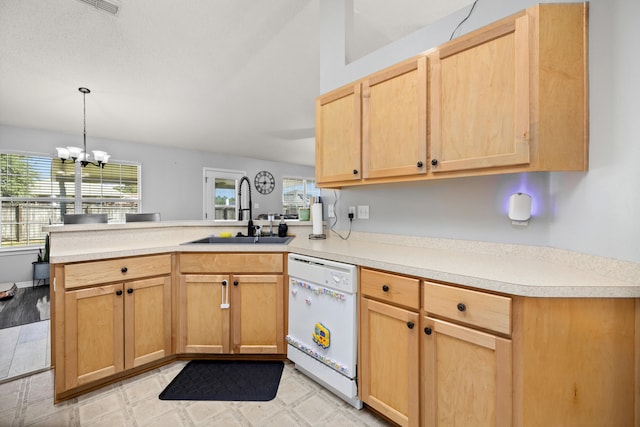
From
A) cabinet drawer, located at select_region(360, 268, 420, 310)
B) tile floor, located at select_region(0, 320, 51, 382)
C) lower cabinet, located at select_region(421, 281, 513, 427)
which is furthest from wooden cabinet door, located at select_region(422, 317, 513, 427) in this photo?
tile floor, located at select_region(0, 320, 51, 382)

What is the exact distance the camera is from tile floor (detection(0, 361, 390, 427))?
1.46 metres

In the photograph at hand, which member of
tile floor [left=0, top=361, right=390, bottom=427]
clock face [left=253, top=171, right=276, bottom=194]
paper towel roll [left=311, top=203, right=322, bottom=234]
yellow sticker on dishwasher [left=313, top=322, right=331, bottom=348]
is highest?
clock face [left=253, top=171, right=276, bottom=194]

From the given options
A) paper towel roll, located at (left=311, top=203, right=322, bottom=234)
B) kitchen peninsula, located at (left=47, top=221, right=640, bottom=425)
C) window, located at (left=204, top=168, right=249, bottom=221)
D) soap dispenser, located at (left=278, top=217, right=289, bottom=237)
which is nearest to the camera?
kitchen peninsula, located at (left=47, top=221, right=640, bottom=425)

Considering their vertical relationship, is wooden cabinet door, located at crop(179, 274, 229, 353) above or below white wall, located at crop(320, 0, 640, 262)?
below

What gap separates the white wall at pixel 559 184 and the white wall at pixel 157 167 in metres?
4.95

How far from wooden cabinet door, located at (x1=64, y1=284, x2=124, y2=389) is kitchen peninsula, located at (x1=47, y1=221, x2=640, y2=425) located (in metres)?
0.02

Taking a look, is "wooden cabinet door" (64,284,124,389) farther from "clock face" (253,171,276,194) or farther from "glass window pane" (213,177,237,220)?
"clock face" (253,171,276,194)

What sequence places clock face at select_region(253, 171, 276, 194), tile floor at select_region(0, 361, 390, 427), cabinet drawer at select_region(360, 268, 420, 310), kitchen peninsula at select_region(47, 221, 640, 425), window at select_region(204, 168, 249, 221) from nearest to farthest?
1. kitchen peninsula at select_region(47, 221, 640, 425)
2. cabinet drawer at select_region(360, 268, 420, 310)
3. tile floor at select_region(0, 361, 390, 427)
4. window at select_region(204, 168, 249, 221)
5. clock face at select_region(253, 171, 276, 194)

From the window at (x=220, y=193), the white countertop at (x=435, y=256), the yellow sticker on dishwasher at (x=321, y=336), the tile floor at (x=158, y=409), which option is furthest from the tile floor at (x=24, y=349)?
the window at (x=220, y=193)

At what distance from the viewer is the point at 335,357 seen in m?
1.59

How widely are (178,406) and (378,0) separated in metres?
2.87

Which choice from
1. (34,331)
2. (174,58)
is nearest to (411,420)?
(174,58)

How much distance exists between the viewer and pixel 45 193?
457 cm

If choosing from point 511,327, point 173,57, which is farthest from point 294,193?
point 511,327
